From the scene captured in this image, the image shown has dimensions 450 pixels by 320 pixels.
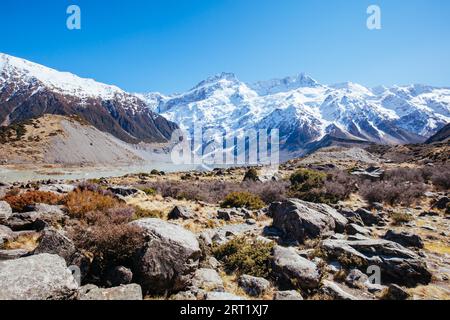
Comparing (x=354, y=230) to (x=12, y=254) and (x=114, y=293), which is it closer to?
(x=114, y=293)

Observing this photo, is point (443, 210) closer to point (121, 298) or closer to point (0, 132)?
point (121, 298)

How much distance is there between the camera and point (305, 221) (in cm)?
1338

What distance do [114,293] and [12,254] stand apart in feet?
11.5

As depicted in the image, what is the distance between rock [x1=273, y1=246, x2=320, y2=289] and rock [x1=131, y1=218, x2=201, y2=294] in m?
2.52

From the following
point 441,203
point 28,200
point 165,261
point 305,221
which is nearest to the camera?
point 165,261

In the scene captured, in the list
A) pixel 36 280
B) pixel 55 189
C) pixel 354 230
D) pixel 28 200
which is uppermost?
pixel 28 200

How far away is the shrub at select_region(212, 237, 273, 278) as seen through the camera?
9730mm

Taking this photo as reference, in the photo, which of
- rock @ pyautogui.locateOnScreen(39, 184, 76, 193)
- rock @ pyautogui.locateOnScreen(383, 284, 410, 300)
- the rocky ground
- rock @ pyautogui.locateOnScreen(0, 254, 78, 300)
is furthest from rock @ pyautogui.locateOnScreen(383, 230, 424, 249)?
rock @ pyautogui.locateOnScreen(39, 184, 76, 193)

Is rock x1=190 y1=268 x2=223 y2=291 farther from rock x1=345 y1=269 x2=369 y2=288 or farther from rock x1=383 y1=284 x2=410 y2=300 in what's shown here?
rock x1=383 y1=284 x2=410 y2=300

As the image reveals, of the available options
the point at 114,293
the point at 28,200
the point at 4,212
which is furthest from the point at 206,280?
the point at 28,200

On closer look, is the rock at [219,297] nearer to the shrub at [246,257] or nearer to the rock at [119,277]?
the rock at [119,277]

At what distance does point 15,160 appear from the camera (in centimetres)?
8700

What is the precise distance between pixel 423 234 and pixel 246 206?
10.3 m

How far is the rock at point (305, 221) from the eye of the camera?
13.1m
